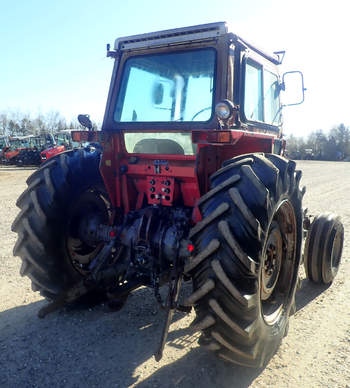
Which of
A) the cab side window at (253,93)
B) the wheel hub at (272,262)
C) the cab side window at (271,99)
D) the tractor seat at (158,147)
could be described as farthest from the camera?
the cab side window at (271,99)

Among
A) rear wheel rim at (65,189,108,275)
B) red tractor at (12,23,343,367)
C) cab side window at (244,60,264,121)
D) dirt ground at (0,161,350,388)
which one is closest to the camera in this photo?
red tractor at (12,23,343,367)

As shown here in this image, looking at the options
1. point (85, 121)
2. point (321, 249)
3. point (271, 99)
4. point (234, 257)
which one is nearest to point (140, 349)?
point (234, 257)

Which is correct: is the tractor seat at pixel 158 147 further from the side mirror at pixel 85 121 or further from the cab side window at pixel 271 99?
the cab side window at pixel 271 99

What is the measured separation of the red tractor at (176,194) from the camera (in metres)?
2.44

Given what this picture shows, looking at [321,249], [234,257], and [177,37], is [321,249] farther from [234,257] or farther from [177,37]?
[177,37]

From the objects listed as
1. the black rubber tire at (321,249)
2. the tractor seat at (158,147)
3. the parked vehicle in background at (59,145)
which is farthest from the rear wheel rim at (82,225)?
the parked vehicle in background at (59,145)

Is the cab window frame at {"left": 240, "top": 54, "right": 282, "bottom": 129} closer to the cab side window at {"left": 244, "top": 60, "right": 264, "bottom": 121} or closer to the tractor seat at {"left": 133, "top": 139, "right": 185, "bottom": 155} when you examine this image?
the cab side window at {"left": 244, "top": 60, "right": 264, "bottom": 121}

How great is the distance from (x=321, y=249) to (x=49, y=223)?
301 cm

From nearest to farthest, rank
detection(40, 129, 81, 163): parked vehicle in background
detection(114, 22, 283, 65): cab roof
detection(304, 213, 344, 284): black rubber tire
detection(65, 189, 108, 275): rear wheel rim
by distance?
detection(114, 22, 283, 65): cab roof, detection(65, 189, 108, 275): rear wheel rim, detection(304, 213, 344, 284): black rubber tire, detection(40, 129, 81, 163): parked vehicle in background

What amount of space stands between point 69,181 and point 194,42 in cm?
167

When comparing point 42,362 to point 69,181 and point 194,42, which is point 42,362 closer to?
point 69,181

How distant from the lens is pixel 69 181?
3416 mm

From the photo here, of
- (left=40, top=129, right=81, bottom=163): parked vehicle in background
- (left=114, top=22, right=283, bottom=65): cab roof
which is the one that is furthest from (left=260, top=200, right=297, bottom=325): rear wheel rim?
(left=40, top=129, right=81, bottom=163): parked vehicle in background

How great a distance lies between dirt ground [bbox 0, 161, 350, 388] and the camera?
2666mm
